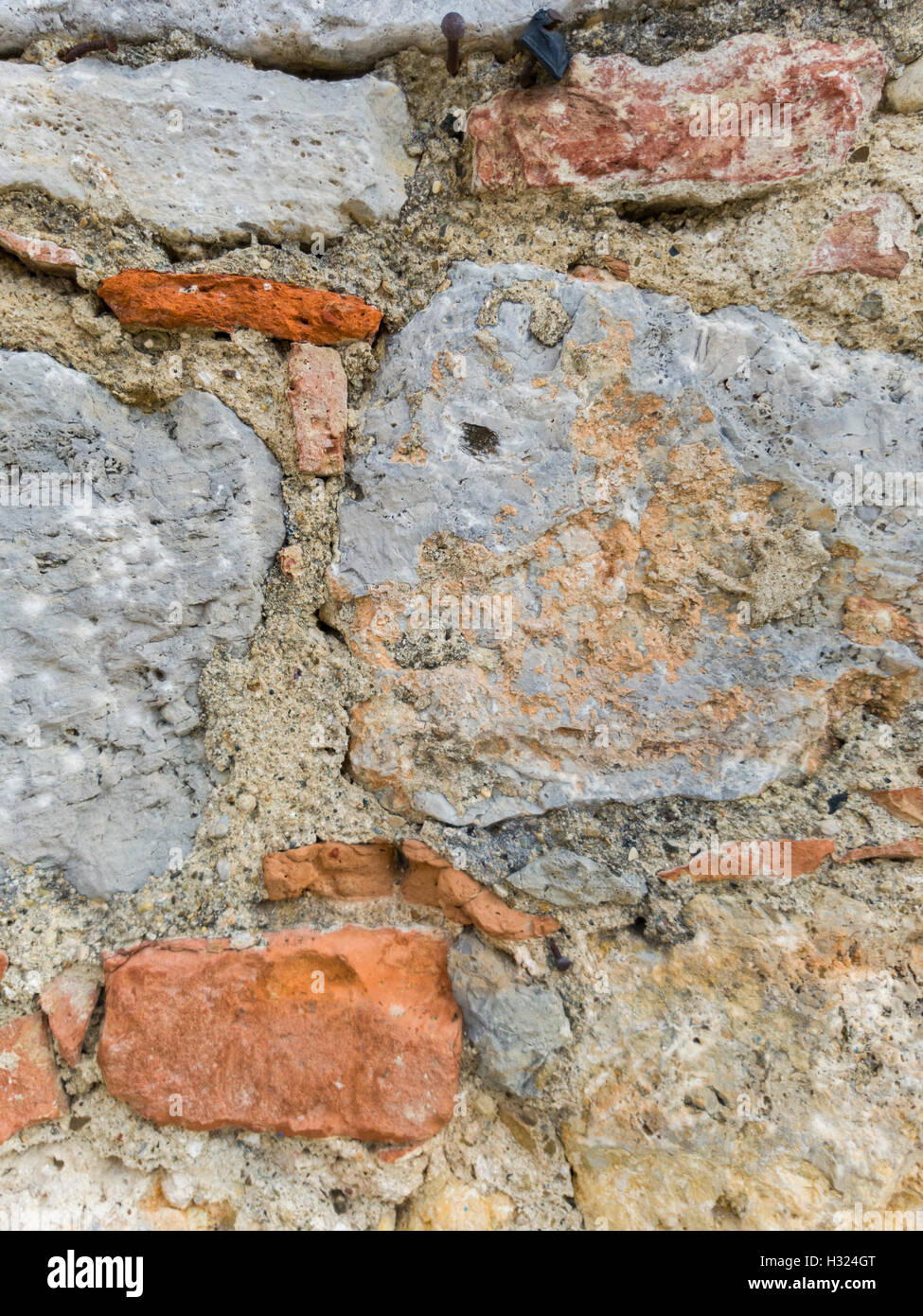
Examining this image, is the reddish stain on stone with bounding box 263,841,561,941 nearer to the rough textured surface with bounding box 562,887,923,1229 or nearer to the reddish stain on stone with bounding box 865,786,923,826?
the rough textured surface with bounding box 562,887,923,1229

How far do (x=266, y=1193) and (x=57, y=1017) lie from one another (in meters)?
0.42

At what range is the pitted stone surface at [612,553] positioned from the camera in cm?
101

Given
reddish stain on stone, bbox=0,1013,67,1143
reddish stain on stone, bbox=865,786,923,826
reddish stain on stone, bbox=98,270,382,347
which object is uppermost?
reddish stain on stone, bbox=98,270,382,347

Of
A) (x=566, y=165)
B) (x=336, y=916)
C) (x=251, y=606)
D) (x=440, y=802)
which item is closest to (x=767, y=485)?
(x=566, y=165)

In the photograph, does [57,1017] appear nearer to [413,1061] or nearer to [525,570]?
[413,1061]

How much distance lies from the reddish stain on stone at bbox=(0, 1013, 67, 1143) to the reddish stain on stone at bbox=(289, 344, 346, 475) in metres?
0.98

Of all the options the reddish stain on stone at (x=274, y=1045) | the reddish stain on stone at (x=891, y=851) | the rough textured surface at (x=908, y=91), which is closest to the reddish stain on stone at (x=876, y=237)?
the rough textured surface at (x=908, y=91)

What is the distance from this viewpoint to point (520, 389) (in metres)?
1.06

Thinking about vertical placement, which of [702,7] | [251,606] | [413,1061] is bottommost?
[413,1061]

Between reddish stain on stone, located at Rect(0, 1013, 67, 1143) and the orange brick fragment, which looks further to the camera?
the orange brick fragment

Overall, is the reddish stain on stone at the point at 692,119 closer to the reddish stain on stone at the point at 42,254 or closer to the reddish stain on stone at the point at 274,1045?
the reddish stain on stone at the point at 42,254

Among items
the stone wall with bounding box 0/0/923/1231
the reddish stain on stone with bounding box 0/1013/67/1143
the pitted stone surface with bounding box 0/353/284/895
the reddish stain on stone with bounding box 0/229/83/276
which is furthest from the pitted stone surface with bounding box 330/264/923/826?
the reddish stain on stone with bounding box 0/1013/67/1143

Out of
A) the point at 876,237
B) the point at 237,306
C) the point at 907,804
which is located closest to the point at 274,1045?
the point at 907,804

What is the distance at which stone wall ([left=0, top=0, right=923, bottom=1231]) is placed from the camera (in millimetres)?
991
